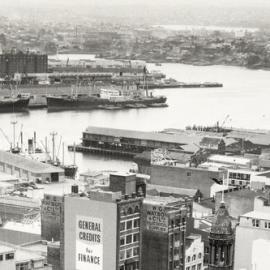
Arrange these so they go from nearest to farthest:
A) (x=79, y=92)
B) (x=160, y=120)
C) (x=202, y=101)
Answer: (x=160, y=120) < (x=202, y=101) < (x=79, y=92)

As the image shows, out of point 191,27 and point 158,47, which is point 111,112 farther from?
point 191,27

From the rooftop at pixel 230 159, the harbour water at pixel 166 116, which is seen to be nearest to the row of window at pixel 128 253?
the rooftop at pixel 230 159

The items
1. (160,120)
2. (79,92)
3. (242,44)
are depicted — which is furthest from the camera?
(242,44)

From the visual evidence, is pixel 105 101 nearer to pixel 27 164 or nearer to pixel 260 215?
pixel 27 164

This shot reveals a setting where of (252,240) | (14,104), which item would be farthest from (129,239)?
(14,104)

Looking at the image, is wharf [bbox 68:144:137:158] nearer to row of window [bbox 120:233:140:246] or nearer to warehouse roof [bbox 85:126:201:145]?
warehouse roof [bbox 85:126:201:145]

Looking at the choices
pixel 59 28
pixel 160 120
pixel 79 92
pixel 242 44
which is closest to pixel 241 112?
pixel 160 120
